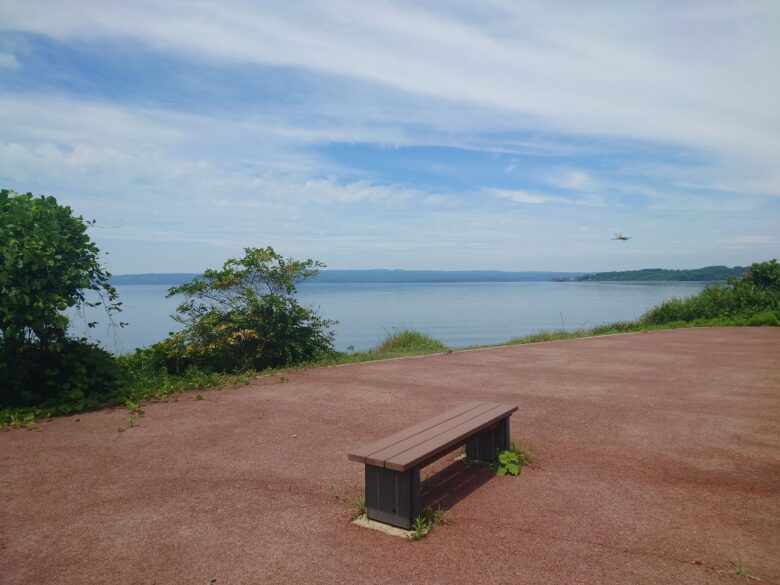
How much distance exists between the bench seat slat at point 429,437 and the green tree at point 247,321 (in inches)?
224

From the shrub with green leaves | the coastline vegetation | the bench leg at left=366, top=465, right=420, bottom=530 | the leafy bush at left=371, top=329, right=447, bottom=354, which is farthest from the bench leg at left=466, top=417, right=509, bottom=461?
the leafy bush at left=371, top=329, right=447, bottom=354

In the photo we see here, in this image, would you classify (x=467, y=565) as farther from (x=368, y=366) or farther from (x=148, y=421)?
(x=368, y=366)

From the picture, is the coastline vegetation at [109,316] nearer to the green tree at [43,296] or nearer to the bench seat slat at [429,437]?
the green tree at [43,296]

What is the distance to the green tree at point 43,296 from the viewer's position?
636 cm

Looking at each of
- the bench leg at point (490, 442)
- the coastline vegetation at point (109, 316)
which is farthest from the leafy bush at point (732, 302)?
the bench leg at point (490, 442)

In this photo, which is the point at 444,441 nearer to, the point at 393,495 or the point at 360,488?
the point at 393,495

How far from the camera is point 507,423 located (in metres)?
4.91

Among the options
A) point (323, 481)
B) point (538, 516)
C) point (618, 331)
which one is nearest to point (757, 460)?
point (538, 516)

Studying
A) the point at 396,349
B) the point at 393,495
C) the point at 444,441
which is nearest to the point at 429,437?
the point at 444,441

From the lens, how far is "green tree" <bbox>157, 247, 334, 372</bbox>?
31.6ft

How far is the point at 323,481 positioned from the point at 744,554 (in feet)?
9.10

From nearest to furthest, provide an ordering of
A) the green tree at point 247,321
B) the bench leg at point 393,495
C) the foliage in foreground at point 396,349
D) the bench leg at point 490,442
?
1. the bench leg at point 393,495
2. the bench leg at point 490,442
3. the green tree at point 247,321
4. the foliage in foreground at point 396,349

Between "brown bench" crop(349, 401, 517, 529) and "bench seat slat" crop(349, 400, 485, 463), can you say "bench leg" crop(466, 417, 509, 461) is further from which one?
"brown bench" crop(349, 401, 517, 529)

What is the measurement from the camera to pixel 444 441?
388 cm
